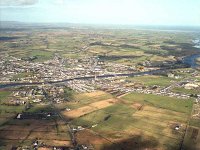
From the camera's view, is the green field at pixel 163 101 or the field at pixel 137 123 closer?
the field at pixel 137 123

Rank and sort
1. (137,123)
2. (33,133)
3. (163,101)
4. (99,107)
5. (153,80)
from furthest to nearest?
(153,80), (163,101), (99,107), (137,123), (33,133)

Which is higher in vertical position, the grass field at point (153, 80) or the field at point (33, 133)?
the field at point (33, 133)

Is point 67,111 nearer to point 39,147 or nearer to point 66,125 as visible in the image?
point 66,125

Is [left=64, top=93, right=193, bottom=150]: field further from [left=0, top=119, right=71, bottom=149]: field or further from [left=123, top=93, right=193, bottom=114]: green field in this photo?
[left=0, top=119, right=71, bottom=149]: field

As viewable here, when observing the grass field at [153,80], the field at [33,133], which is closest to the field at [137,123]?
the field at [33,133]

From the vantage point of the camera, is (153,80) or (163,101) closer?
(163,101)

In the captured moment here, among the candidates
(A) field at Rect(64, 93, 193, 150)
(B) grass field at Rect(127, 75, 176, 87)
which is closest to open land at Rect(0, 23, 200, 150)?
(A) field at Rect(64, 93, 193, 150)

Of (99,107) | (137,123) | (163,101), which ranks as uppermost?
(137,123)

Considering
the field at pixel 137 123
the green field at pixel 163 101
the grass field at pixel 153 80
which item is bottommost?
the grass field at pixel 153 80

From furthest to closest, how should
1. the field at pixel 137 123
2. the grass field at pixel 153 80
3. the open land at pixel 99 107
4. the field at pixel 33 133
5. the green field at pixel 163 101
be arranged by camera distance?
the grass field at pixel 153 80
the green field at pixel 163 101
the open land at pixel 99 107
the field at pixel 137 123
the field at pixel 33 133

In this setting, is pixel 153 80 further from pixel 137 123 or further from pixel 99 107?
pixel 137 123

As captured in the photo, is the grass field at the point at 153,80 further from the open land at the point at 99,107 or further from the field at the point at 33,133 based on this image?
the field at the point at 33,133

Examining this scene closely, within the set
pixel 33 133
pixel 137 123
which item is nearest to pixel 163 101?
pixel 137 123

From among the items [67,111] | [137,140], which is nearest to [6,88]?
[67,111]
